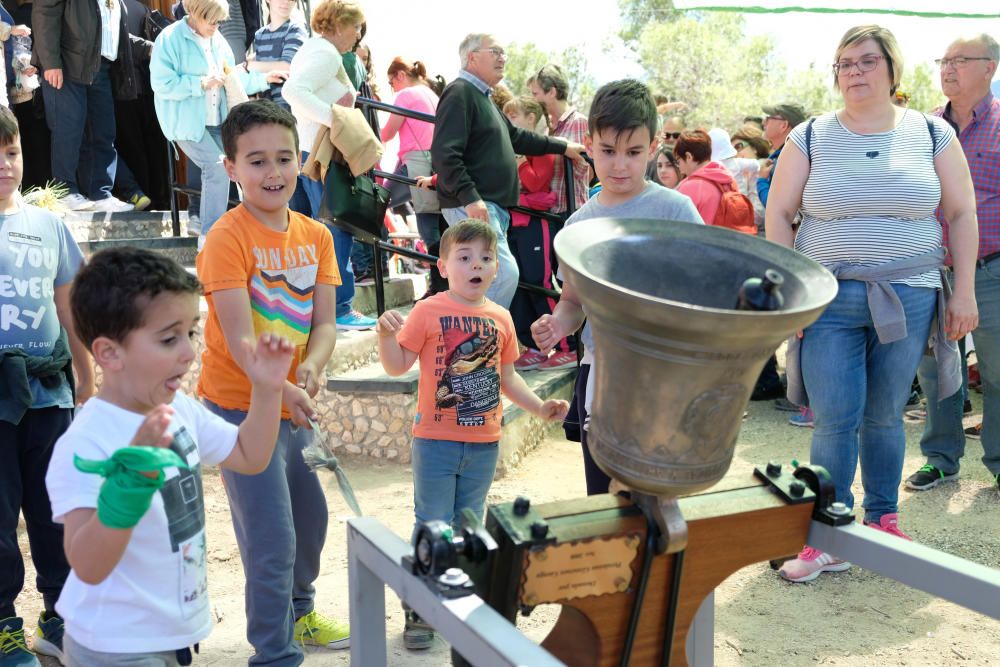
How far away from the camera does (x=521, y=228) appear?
5.60 meters

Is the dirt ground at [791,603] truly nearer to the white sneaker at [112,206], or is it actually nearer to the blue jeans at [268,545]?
the blue jeans at [268,545]

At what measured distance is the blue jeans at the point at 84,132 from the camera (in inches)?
234

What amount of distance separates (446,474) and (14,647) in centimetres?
130

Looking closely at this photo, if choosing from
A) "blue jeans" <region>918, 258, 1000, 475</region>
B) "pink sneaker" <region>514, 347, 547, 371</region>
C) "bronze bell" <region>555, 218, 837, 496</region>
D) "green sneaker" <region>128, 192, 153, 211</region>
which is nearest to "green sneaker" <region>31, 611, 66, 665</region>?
"bronze bell" <region>555, 218, 837, 496</region>

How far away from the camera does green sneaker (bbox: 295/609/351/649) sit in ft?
9.44

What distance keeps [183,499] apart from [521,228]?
4021mm

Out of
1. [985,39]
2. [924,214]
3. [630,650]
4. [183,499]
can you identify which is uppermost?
[985,39]

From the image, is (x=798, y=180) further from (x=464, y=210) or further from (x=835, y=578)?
(x=464, y=210)

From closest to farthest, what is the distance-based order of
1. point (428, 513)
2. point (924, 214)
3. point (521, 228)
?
point (428, 513)
point (924, 214)
point (521, 228)

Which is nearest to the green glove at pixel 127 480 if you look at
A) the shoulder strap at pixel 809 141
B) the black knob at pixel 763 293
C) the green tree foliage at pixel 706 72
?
the black knob at pixel 763 293

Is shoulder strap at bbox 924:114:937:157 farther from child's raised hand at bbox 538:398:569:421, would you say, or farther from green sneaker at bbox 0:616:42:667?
green sneaker at bbox 0:616:42:667

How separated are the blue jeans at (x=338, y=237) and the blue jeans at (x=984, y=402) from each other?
300cm

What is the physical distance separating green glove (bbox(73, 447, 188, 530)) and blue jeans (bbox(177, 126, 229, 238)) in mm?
4484

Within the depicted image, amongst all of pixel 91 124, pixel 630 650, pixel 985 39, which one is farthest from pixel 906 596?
pixel 91 124
